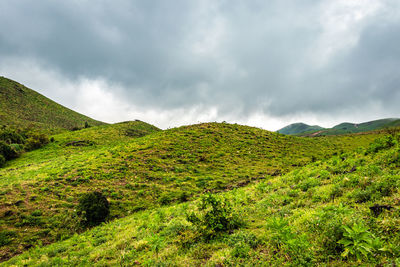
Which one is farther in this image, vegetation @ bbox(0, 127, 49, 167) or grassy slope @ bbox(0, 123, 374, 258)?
vegetation @ bbox(0, 127, 49, 167)

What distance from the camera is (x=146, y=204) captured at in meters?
13.7

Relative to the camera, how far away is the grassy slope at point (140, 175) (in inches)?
454

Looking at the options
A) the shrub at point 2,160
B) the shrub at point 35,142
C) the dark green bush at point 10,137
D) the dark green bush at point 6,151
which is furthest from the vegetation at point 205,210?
the dark green bush at point 10,137

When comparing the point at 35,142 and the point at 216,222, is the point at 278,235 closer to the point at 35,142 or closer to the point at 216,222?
the point at 216,222

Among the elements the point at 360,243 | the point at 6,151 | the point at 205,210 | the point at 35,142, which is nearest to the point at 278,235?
the point at 360,243

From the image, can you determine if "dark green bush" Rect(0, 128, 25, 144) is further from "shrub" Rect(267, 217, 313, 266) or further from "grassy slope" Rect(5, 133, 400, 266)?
"shrub" Rect(267, 217, 313, 266)

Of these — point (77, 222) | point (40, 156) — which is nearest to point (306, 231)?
point (77, 222)

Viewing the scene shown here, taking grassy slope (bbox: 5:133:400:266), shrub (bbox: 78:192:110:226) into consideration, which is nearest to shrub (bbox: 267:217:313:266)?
grassy slope (bbox: 5:133:400:266)

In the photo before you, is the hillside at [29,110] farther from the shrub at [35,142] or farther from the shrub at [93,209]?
the shrub at [93,209]

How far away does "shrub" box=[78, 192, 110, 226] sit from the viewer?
37.8 ft

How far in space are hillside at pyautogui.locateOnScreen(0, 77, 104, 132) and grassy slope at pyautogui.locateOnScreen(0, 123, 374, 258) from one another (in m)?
47.4

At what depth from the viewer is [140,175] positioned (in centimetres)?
1761

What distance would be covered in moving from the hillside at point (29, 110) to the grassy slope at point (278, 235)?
69059mm

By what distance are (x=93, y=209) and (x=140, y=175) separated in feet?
20.2
